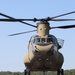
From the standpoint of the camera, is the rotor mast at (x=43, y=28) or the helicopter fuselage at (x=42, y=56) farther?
the rotor mast at (x=43, y=28)

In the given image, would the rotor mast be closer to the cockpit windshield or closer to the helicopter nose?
the cockpit windshield

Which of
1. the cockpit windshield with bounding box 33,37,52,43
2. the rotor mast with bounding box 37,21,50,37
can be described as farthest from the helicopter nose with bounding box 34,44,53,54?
the rotor mast with bounding box 37,21,50,37

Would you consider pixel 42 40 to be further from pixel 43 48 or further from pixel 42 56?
pixel 42 56

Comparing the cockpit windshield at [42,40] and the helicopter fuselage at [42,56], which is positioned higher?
the cockpit windshield at [42,40]

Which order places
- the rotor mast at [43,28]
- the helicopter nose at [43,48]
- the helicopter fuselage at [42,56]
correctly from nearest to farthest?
the helicopter nose at [43,48], the helicopter fuselage at [42,56], the rotor mast at [43,28]

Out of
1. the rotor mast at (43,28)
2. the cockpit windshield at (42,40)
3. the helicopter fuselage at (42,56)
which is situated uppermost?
the rotor mast at (43,28)

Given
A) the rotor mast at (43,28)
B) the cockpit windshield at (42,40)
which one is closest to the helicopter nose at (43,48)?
the cockpit windshield at (42,40)

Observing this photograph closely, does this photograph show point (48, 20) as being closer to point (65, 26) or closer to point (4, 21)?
point (65, 26)

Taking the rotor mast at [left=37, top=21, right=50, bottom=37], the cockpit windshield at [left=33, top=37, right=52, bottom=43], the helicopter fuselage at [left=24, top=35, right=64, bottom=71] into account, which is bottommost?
the helicopter fuselage at [left=24, top=35, right=64, bottom=71]

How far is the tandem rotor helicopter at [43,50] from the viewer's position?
19.9m

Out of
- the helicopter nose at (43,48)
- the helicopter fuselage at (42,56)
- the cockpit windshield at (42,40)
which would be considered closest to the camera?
the helicopter nose at (43,48)

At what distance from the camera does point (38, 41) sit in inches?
821

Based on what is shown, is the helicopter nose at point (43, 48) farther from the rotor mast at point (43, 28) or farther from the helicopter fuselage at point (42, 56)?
the rotor mast at point (43, 28)

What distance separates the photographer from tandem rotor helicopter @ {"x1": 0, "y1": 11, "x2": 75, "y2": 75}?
19938 mm
